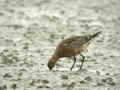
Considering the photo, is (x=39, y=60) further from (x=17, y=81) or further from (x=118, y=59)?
(x=118, y=59)

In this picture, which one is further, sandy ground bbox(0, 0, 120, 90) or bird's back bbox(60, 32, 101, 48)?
bird's back bbox(60, 32, 101, 48)

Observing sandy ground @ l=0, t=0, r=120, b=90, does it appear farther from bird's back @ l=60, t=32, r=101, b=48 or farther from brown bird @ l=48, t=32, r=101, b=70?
bird's back @ l=60, t=32, r=101, b=48

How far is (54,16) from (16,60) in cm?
421

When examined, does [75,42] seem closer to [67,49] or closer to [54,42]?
[67,49]

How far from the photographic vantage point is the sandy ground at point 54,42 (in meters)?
7.70

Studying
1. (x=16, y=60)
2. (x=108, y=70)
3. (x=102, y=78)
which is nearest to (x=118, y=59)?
(x=108, y=70)

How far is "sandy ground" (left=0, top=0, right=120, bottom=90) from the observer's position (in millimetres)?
7699

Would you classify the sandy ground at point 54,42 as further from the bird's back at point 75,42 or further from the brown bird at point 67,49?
the bird's back at point 75,42

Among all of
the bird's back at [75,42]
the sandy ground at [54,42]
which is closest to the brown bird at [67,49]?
the bird's back at [75,42]

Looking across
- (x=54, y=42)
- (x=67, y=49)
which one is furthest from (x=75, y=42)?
(x=54, y=42)

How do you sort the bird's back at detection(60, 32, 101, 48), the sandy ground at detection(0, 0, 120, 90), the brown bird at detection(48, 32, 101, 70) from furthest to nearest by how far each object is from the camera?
the bird's back at detection(60, 32, 101, 48)
the brown bird at detection(48, 32, 101, 70)
the sandy ground at detection(0, 0, 120, 90)

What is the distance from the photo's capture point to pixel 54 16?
1272 cm

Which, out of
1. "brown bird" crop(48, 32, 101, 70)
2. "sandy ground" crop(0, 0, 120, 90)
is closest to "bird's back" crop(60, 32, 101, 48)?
"brown bird" crop(48, 32, 101, 70)

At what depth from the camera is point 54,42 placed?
10.5 m
